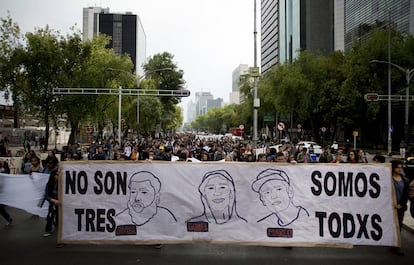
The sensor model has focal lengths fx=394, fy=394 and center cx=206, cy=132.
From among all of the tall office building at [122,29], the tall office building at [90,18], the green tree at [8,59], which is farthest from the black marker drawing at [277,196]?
the tall office building at [90,18]

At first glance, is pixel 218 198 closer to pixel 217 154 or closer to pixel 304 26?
pixel 217 154

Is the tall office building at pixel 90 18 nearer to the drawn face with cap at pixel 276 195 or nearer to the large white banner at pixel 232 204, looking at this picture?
the large white banner at pixel 232 204

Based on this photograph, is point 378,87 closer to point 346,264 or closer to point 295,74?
point 295,74

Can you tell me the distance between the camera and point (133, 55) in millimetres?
160750

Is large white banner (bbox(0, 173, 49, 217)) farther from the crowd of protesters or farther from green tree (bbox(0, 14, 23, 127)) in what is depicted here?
green tree (bbox(0, 14, 23, 127))

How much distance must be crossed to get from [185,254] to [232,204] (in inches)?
45.5

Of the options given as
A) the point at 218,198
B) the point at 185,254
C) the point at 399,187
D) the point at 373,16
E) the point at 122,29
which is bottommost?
the point at 185,254

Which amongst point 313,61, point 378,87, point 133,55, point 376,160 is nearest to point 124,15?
point 133,55

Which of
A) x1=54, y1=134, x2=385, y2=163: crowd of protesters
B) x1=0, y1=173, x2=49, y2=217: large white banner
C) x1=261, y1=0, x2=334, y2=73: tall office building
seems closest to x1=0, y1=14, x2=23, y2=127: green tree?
x1=54, y1=134, x2=385, y2=163: crowd of protesters

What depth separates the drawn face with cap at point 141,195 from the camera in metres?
6.88

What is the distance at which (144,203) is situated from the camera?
22.6 ft

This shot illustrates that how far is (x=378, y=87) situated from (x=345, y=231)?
35278mm

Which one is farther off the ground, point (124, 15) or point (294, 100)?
point (124, 15)

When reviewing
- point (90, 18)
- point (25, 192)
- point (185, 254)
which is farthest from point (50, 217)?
point (90, 18)
